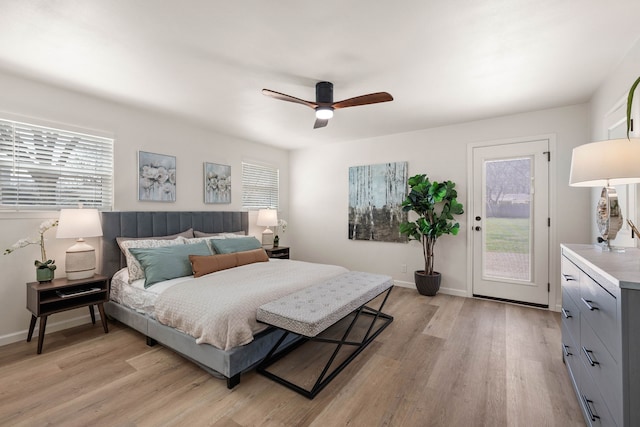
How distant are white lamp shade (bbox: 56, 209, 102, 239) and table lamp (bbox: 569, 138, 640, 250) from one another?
3.96 m

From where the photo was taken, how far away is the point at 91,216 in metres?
2.73

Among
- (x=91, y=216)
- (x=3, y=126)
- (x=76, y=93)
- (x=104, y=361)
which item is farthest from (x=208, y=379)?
(x=76, y=93)

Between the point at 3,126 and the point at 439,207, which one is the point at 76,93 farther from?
the point at 439,207

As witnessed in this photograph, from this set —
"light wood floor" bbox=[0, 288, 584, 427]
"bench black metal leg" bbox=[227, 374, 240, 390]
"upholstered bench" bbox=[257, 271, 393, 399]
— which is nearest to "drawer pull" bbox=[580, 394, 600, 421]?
"light wood floor" bbox=[0, 288, 584, 427]

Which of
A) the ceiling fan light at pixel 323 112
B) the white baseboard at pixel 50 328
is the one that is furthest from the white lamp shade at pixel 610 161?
the white baseboard at pixel 50 328

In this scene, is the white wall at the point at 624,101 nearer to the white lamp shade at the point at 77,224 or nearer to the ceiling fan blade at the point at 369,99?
the ceiling fan blade at the point at 369,99

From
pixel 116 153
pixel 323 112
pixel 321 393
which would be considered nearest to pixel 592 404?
pixel 321 393

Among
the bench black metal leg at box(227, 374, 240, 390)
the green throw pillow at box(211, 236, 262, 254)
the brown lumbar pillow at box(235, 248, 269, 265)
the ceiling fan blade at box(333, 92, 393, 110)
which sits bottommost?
the bench black metal leg at box(227, 374, 240, 390)

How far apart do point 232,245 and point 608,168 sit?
3.48 metres

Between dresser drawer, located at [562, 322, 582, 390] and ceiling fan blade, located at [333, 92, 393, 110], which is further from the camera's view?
ceiling fan blade, located at [333, 92, 393, 110]

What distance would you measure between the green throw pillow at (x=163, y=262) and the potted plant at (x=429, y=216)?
2.90 metres

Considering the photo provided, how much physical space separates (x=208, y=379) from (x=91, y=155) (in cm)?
272

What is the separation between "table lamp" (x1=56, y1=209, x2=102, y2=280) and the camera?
2590 millimetres

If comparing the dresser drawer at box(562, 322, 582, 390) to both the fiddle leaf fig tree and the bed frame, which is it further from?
the bed frame
